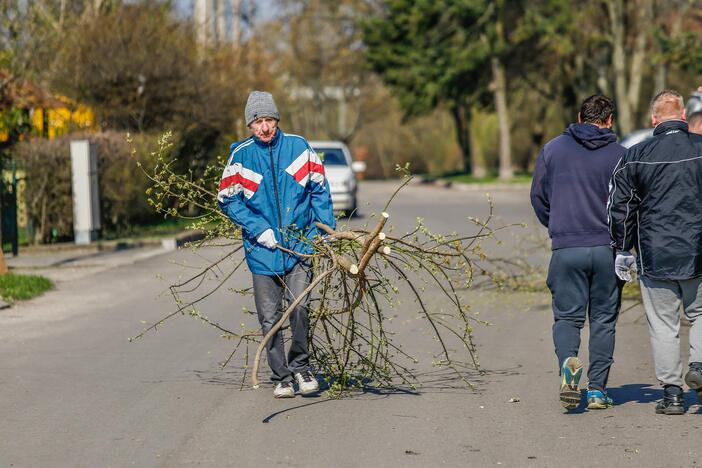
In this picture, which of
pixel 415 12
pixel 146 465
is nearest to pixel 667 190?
pixel 146 465

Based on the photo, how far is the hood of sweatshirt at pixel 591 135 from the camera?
→ 23.4ft

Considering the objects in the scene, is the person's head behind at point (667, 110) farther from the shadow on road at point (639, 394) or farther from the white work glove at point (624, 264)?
the shadow on road at point (639, 394)

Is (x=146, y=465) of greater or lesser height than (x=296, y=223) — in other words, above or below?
below

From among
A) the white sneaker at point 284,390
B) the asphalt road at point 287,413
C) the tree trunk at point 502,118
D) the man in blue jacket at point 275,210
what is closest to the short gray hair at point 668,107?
the asphalt road at point 287,413

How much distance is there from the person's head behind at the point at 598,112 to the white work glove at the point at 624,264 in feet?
2.68

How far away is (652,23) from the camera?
134ft

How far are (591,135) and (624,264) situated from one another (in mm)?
800

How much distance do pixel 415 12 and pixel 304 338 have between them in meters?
40.6

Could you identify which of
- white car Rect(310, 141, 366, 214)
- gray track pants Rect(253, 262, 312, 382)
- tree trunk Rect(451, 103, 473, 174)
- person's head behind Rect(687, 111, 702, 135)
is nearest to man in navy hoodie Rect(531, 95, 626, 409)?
person's head behind Rect(687, 111, 702, 135)

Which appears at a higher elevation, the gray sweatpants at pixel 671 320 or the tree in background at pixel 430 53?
the tree in background at pixel 430 53

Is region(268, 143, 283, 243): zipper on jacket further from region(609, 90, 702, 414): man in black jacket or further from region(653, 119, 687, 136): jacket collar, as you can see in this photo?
region(653, 119, 687, 136): jacket collar

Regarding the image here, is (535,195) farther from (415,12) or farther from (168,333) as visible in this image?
(415,12)

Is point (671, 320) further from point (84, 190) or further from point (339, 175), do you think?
point (339, 175)

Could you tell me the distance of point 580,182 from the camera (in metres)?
7.11
